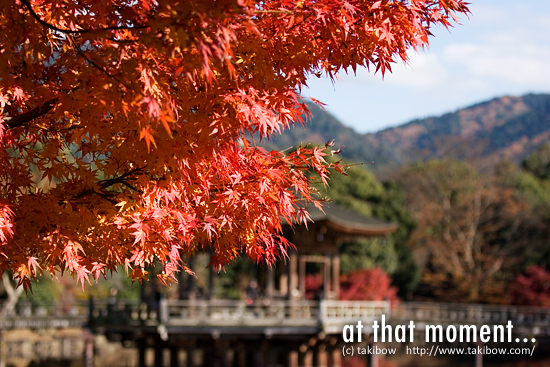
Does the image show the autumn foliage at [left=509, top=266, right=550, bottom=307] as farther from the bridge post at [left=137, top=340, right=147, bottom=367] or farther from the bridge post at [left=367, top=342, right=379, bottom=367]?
the bridge post at [left=137, top=340, right=147, bottom=367]

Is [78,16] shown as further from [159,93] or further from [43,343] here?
Result: [43,343]

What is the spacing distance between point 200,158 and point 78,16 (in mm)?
982

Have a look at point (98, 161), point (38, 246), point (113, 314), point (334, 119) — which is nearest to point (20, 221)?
point (38, 246)

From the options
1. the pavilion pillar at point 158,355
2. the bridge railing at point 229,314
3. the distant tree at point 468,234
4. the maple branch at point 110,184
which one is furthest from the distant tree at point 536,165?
the maple branch at point 110,184

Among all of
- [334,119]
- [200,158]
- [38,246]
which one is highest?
[334,119]

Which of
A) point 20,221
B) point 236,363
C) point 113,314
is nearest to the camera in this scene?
point 20,221

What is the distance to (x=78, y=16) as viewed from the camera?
3.27 meters

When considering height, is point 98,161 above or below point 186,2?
below

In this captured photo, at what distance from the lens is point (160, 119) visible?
2789 millimetres

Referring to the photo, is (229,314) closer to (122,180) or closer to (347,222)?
(347,222)

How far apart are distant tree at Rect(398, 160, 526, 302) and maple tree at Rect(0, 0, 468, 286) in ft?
88.8

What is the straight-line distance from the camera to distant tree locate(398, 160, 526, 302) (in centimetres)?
2939

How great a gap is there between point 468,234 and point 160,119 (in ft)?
95.5

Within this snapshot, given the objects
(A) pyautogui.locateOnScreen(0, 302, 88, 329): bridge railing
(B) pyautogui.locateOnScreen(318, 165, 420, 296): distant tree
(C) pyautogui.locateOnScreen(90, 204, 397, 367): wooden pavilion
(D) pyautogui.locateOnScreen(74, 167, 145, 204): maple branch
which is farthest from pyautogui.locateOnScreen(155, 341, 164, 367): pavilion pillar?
(D) pyautogui.locateOnScreen(74, 167, 145, 204): maple branch
